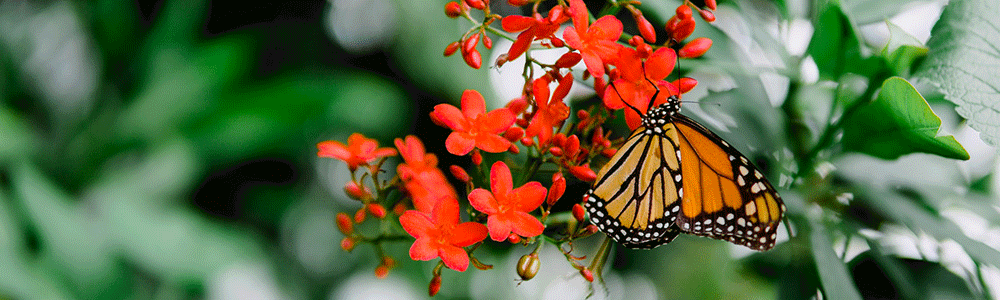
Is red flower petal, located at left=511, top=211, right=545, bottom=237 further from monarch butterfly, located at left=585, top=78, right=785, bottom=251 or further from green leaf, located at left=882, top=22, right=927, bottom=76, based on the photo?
green leaf, located at left=882, top=22, right=927, bottom=76

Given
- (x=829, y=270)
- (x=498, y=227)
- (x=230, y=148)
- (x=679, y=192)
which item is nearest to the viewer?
(x=498, y=227)

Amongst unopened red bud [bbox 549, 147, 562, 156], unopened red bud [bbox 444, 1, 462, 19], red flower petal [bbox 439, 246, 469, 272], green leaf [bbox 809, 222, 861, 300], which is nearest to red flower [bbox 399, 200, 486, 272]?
red flower petal [bbox 439, 246, 469, 272]

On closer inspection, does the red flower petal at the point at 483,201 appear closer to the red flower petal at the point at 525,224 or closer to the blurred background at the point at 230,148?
the red flower petal at the point at 525,224

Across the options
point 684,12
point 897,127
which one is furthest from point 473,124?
point 897,127

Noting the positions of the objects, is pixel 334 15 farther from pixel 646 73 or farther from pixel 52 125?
pixel 646 73

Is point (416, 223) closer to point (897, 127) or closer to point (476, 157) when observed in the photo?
point (476, 157)

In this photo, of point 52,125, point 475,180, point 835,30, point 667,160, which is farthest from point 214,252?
point 835,30
